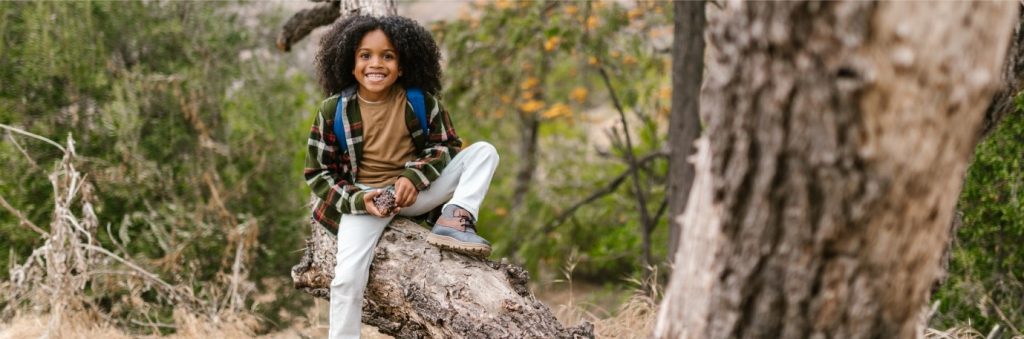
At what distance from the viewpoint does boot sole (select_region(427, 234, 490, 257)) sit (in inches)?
130

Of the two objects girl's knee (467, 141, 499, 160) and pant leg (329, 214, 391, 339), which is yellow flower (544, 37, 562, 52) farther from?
pant leg (329, 214, 391, 339)

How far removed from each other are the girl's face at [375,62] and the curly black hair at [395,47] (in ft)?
0.08

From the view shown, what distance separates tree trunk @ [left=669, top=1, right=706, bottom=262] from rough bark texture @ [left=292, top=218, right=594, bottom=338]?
3.45m

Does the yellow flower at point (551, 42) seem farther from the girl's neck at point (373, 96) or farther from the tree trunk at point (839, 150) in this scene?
the tree trunk at point (839, 150)

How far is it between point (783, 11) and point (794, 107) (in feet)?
0.57

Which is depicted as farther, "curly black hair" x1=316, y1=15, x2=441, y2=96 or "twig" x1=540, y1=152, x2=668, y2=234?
"twig" x1=540, y1=152, x2=668, y2=234

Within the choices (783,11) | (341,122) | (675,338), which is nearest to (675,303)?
(675,338)

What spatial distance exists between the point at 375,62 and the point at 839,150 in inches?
84.2

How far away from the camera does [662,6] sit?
8016 millimetres

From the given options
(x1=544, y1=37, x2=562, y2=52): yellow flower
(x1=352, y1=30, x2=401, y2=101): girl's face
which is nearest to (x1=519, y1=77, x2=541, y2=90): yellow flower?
(x1=544, y1=37, x2=562, y2=52): yellow flower

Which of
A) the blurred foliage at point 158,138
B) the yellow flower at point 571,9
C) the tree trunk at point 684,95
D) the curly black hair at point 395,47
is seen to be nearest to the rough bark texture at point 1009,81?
the curly black hair at point 395,47

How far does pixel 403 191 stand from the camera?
11.3 ft

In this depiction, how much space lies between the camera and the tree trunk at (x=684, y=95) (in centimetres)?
660

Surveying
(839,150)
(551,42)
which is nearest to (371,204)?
(839,150)
